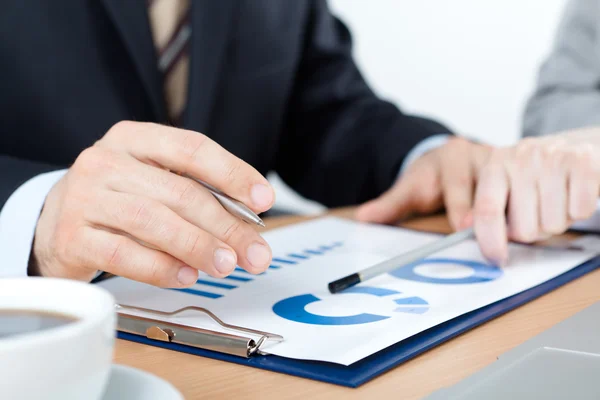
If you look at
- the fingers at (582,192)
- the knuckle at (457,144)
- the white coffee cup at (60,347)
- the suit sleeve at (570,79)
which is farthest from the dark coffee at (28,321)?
the suit sleeve at (570,79)

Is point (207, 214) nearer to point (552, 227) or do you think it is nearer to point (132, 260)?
point (132, 260)

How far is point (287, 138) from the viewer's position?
1.25 m

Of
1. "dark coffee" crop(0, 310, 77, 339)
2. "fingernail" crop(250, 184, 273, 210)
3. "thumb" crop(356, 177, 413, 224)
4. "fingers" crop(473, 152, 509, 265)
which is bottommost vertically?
"thumb" crop(356, 177, 413, 224)

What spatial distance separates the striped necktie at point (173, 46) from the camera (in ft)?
3.25

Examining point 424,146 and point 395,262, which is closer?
point 395,262

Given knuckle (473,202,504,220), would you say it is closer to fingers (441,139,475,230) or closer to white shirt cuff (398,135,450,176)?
fingers (441,139,475,230)

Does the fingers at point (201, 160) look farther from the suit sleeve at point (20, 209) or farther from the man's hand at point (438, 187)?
the man's hand at point (438, 187)

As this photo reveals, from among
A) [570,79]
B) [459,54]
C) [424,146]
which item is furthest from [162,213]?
[459,54]

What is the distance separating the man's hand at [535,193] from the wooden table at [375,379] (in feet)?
0.59

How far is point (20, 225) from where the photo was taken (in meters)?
0.55

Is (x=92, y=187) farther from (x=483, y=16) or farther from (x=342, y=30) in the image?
(x=483, y=16)

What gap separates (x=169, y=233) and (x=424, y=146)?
570mm

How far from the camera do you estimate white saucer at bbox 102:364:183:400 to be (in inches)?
12.3

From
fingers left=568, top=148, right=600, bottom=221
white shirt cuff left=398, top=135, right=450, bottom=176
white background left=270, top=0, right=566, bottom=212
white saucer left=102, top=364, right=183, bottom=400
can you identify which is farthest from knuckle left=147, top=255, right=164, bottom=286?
white background left=270, top=0, right=566, bottom=212
